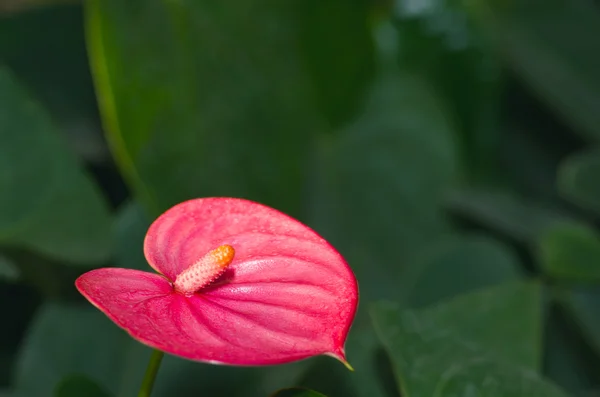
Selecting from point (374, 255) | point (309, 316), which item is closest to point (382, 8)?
point (374, 255)

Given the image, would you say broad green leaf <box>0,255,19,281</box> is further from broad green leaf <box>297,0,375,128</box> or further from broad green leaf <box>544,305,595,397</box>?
broad green leaf <box>544,305,595,397</box>

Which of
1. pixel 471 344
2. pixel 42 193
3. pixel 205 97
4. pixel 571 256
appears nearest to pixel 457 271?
pixel 571 256

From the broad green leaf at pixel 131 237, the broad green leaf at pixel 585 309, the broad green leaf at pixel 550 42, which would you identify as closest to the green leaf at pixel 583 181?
the broad green leaf at pixel 585 309

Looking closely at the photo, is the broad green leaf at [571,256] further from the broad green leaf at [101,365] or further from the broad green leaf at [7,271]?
the broad green leaf at [7,271]

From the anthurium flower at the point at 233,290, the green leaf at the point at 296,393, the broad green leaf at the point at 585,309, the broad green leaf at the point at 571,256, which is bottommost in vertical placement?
the broad green leaf at the point at 585,309

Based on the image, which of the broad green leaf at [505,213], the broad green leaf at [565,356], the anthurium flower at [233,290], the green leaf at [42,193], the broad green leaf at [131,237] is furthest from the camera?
the broad green leaf at [505,213]

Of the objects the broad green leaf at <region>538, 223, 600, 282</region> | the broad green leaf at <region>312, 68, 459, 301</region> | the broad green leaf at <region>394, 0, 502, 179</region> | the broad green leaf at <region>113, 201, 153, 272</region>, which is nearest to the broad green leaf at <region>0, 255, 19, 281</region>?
the broad green leaf at <region>113, 201, 153, 272</region>

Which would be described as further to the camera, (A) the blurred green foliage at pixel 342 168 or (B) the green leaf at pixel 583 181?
(B) the green leaf at pixel 583 181

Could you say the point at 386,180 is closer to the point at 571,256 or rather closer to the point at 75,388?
the point at 571,256
